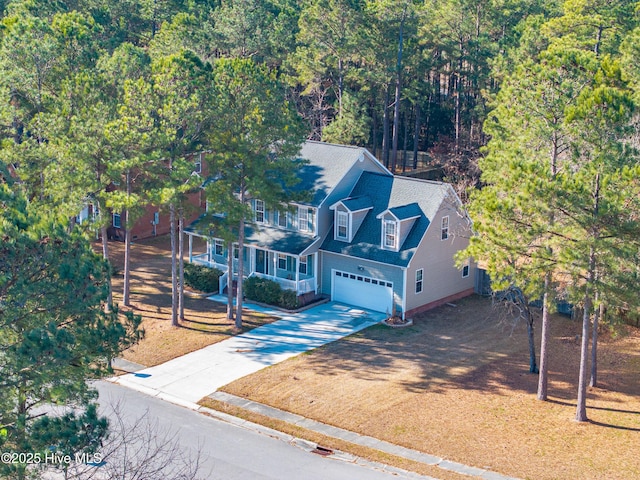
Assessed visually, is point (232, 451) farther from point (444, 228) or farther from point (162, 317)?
point (444, 228)

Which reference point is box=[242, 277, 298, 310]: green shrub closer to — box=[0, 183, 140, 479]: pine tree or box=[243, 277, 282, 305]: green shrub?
box=[243, 277, 282, 305]: green shrub

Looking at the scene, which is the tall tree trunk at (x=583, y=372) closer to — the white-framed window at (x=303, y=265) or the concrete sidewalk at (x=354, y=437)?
the concrete sidewalk at (x=354, y=437)

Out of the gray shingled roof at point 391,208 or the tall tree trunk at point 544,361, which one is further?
the gray shingled roof at point 391,208

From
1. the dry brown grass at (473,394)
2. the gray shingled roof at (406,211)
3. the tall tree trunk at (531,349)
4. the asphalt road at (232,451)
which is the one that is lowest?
the asphalt road at (232,451)

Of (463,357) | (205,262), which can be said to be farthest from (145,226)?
(463,357)

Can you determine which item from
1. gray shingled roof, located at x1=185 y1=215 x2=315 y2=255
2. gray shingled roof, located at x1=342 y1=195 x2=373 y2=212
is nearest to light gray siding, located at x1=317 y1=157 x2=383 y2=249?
gray shingled roof, located at x1=342 y1=195 x2=373 y2=212

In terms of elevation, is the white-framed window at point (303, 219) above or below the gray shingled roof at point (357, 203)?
below

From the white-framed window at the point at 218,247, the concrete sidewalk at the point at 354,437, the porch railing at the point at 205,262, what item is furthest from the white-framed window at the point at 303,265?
the concrete sidewalk at the point at 354,437
